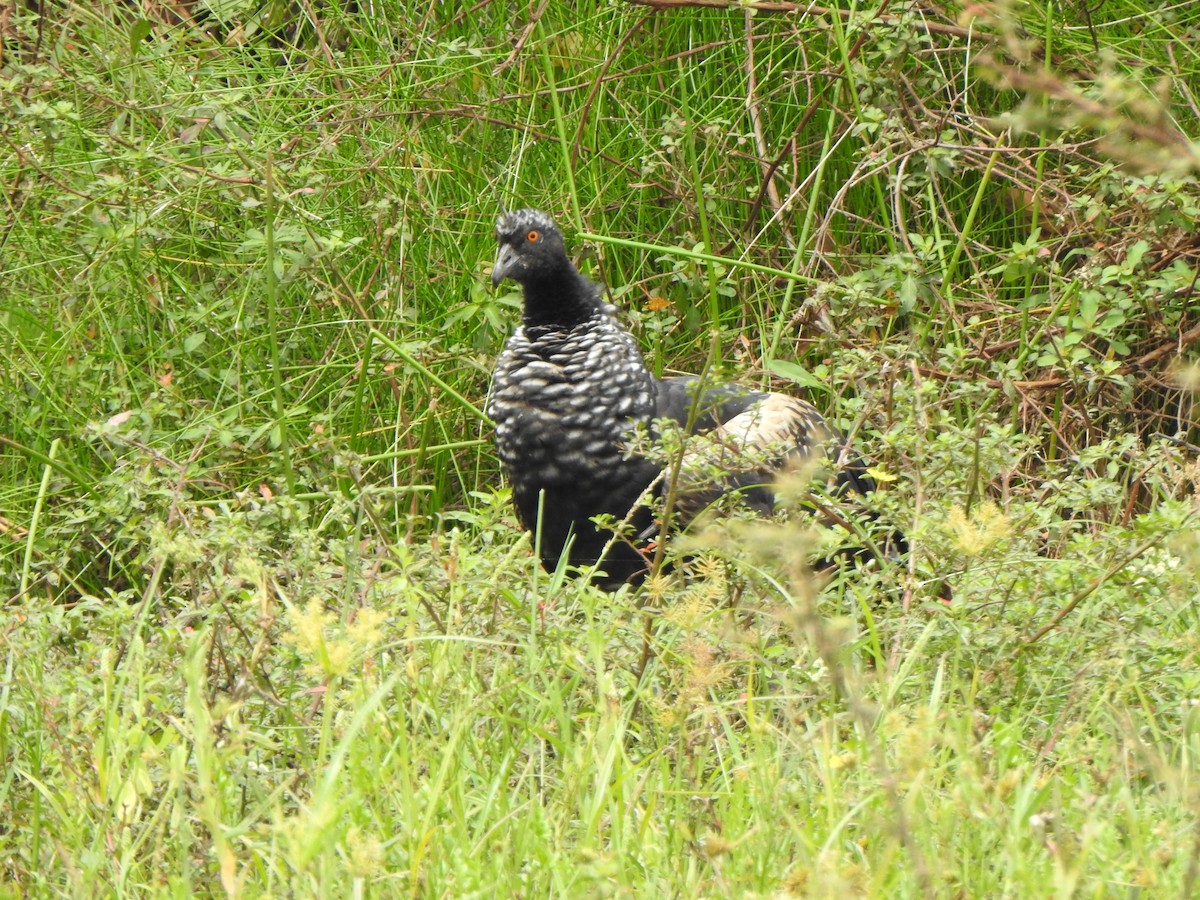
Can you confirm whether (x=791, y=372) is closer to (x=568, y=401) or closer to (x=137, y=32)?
(x=568, y=401)

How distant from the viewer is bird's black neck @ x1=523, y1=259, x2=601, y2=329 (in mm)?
4168

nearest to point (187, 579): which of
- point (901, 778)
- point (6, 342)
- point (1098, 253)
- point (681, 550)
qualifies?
point (681, 550)

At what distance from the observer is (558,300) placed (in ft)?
13.7

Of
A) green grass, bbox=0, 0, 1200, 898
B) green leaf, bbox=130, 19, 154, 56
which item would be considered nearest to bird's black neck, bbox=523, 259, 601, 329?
green grass, bbox=0, 0, 1200, 898

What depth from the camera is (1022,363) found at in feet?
14.3

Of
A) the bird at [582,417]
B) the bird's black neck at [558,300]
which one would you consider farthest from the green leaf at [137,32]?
the bird's black neck at [558,300]

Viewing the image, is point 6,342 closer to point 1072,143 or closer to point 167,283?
point 167,283

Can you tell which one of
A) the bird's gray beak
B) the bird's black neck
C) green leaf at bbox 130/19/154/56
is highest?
green leaf at bbox 130/19/154/56

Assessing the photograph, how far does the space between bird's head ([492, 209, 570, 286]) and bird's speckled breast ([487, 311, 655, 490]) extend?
0.49 feet

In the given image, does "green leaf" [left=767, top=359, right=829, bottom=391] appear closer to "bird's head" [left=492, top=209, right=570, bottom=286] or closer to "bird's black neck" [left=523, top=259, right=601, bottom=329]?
"bird's black neck" [left=523, top=259, right=601, bottom=329]

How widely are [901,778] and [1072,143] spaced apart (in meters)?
3.29

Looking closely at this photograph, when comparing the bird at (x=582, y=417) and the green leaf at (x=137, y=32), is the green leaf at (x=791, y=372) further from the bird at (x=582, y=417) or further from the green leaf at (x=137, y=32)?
the green leaf at (x=137, y=32)

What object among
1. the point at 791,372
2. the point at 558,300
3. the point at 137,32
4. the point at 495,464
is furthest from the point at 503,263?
the point at 137,32

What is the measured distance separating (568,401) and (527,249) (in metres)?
0.47
